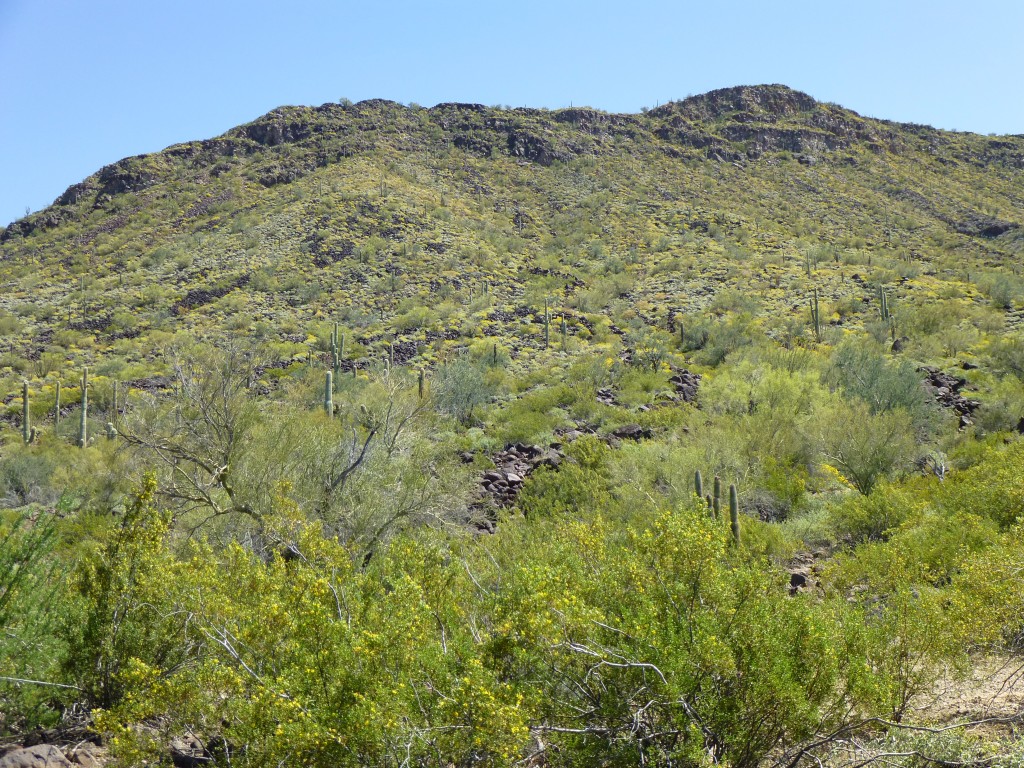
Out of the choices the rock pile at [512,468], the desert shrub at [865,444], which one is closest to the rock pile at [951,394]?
the desert shrub at [865,444]

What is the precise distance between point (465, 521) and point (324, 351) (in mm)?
19708

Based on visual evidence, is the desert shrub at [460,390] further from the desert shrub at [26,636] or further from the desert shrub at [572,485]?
the desert shrub at [26,636]

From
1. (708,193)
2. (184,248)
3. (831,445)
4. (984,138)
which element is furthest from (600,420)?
(984,138)

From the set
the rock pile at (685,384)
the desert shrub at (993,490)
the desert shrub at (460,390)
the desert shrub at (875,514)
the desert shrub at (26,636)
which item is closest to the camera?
the desert shrub at (26,636)

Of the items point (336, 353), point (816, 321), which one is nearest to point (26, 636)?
point (336, 353)

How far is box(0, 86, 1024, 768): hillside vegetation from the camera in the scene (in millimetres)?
4836

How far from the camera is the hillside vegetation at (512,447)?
4836mm

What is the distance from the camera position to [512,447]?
855 inches

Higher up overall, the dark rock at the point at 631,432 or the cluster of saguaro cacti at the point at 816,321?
the cluster of saguaro cacti at the point at 816,321

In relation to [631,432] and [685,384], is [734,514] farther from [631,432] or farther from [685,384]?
[685,384]

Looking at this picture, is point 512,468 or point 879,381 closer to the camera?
point 512,468

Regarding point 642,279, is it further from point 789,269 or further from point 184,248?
point 184,248

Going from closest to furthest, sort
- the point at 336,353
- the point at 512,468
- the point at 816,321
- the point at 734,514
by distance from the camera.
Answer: the point at 734,514, the point at 512,468, the point at 336,353, the point at 816,321

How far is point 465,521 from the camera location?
53.0 ft
